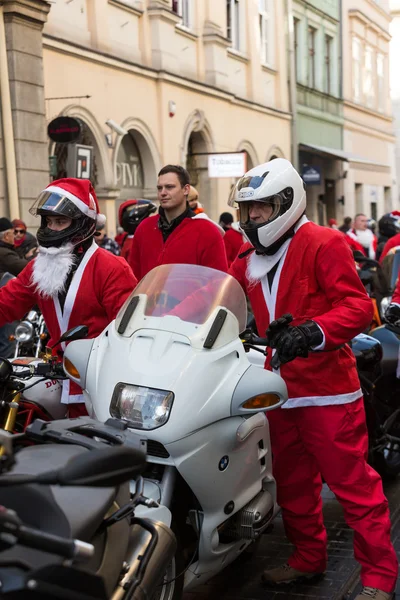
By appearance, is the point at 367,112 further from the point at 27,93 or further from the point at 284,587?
the point at 284,587

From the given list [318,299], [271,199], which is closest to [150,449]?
[318,299]

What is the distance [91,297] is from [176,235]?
1545 mm

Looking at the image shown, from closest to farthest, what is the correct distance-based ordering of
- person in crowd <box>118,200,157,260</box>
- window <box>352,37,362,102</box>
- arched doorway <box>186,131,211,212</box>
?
person in crowd <box>118,200,157,260</box>
arched doorway <box>186,131,211,212</box>
window <box>352,37,362,102</box>

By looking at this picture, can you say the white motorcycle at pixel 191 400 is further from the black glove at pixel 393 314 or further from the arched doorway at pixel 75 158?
the arched doorway at pixel 75 158

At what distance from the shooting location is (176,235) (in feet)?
19.1

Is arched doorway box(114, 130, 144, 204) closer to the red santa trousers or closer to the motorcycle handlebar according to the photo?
the red santa trousers

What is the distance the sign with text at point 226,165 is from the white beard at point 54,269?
48.4ft


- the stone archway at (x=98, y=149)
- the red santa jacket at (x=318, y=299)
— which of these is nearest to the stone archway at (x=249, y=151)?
the stone archway at (x=98, y=149)

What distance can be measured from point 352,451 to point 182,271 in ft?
3.39

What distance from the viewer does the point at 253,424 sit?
3711 millimetres

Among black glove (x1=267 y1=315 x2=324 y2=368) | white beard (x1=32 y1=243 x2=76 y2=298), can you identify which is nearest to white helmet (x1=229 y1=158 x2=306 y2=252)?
black glove (x1=267 y1=315 x2=324 y2=368)

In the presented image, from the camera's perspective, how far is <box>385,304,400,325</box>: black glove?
5445 millimetres

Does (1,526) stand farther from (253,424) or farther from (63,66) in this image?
(63,66)

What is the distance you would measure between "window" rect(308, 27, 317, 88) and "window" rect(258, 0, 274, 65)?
3947 mm
